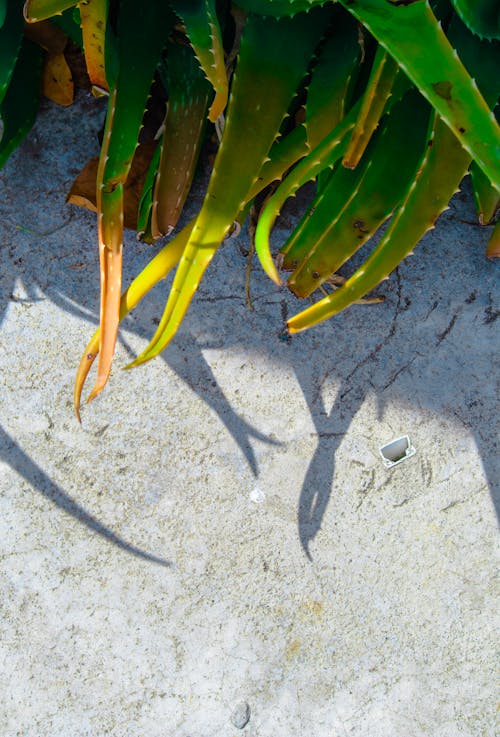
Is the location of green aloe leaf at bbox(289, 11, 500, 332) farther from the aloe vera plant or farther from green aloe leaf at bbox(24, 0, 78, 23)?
green aloe leaf at bbox(24, 0, 78, 23)

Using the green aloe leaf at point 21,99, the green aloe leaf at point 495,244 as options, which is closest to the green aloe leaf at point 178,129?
the green aloe leaf at point 21,99

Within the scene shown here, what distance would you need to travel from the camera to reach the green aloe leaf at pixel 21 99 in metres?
1.26

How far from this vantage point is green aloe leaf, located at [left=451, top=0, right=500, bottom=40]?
935mm

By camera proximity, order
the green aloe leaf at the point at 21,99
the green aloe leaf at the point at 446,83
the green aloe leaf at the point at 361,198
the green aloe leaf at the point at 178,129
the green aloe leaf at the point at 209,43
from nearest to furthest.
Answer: the green aloe leaf at the point at 446,83 < the green aloe leaf at the point at 209,43 < the green aloe leaf at the point at 361,198 < the green aloe leaf at the point at 178,129 < the green aloe leaf at the point at 21,99

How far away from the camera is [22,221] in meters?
1.40

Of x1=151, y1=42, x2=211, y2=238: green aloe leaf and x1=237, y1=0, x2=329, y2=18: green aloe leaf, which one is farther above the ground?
x1=237, y1=0, x2=329, y2=18: green aloe leaf

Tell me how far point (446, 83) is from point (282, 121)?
0.94 ft

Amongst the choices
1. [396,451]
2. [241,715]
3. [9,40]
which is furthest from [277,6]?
[241,715]

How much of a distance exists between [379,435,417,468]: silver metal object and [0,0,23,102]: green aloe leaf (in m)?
0.84

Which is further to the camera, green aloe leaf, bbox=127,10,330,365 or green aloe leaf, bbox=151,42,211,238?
green aloe leaf, bbox=151,42,211,238

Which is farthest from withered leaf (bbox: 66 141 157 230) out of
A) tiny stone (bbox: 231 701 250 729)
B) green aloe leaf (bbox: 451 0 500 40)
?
tiny stone (bbox: 231 701 250 729)

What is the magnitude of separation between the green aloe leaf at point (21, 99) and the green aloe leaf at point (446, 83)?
0.71 metres

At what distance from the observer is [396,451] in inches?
52.4

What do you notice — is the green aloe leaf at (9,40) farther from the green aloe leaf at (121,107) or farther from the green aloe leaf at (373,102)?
the green aloe leaf at (373,102)
